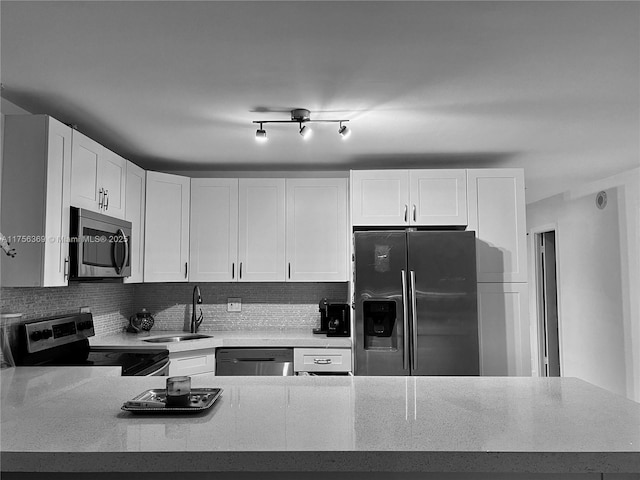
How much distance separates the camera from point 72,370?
8.25 ft

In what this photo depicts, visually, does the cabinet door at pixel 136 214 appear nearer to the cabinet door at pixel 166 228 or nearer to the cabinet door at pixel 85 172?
the cabinet door at pixel 166 228

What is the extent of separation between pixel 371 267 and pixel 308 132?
113cm

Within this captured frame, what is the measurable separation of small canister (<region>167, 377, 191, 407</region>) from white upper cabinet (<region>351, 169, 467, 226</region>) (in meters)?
2.50

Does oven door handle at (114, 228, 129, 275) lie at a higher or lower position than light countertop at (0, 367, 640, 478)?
higher

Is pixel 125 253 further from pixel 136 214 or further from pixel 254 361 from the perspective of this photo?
pixel 254 361

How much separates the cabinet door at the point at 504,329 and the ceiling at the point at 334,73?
111cm

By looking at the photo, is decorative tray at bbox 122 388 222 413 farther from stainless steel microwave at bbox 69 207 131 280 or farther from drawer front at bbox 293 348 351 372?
drawer front at bbox 293 348 351 372

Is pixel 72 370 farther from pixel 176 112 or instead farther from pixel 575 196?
pixel 575 196

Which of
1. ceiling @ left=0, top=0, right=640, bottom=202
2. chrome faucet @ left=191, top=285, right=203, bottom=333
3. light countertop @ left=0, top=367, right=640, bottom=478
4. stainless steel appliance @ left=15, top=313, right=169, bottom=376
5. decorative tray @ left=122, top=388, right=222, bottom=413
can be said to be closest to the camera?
light countertop @ left=0, top=367, right=640, bottom=478

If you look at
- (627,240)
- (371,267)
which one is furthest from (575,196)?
(371,267)

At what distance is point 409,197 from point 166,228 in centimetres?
194

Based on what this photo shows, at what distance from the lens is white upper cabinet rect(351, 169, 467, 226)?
3961mm

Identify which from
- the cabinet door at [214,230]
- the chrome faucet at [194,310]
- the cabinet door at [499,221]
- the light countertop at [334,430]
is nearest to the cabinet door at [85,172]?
the cabinet door at [214,230]

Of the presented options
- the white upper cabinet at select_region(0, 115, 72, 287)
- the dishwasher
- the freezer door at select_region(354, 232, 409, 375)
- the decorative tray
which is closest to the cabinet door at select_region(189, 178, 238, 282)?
the dishwasher
